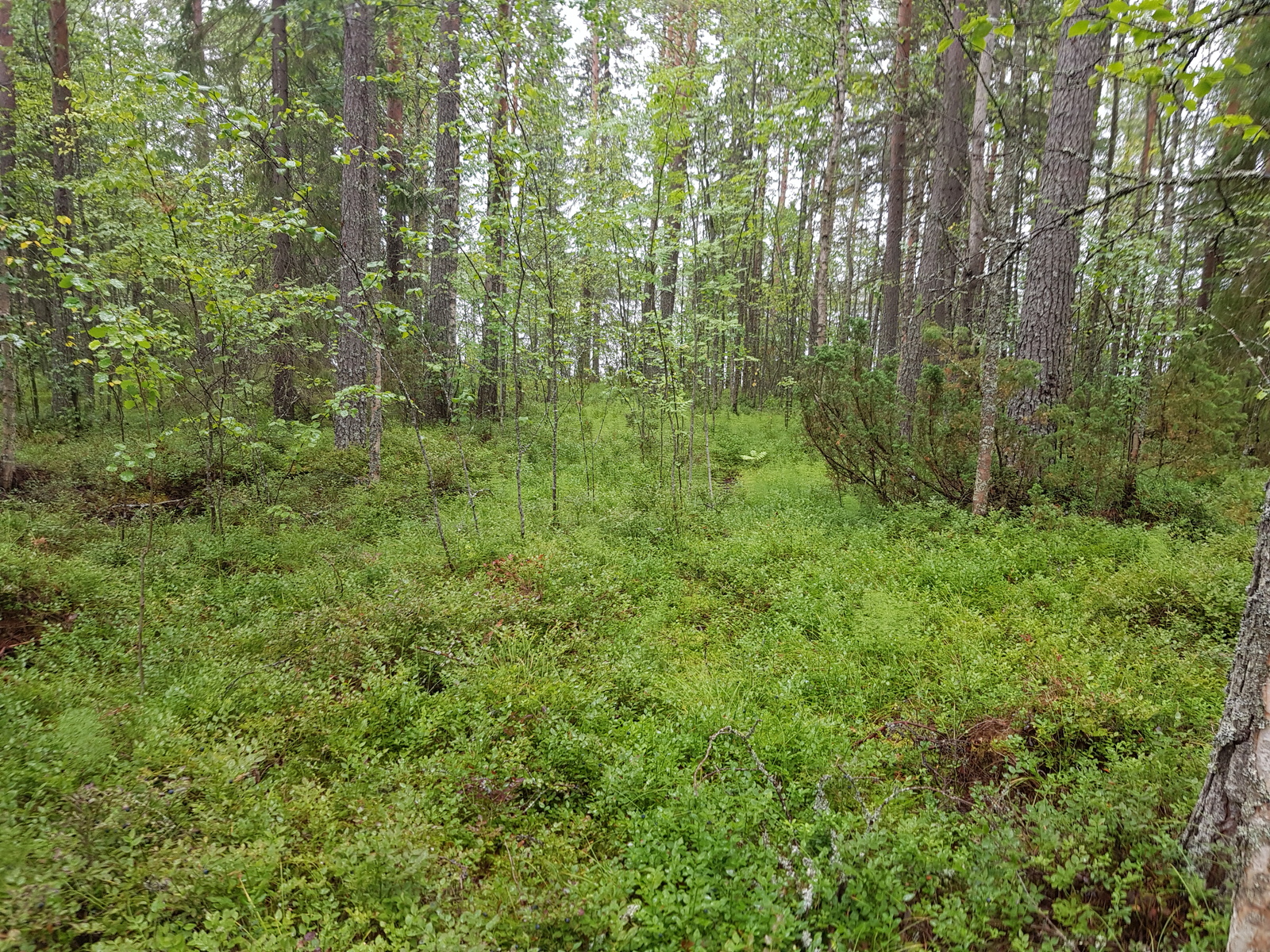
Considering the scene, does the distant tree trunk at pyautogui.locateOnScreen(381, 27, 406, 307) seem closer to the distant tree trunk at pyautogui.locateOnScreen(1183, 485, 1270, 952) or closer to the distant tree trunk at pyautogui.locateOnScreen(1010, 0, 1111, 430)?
the distant tree trunk at pyautogui.locateOnScreen(1010, 0, 1111, 430)

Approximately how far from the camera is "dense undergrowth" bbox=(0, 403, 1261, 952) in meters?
2.36

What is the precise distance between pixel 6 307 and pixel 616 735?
9.18 meters

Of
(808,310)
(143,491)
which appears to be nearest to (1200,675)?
(143,491)

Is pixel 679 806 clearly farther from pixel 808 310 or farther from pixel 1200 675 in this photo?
pixel 808 310

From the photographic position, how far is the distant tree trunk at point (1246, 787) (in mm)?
1881

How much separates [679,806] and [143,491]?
9.31m

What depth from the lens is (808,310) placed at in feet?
74.2

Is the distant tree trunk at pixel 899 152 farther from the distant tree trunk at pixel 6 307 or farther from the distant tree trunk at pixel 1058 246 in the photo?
the distant tree trunk at pixel 6 307

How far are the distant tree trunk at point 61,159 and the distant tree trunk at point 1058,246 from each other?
45.0 feet

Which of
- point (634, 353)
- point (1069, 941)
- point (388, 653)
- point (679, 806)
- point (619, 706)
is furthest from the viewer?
point (634, 353)

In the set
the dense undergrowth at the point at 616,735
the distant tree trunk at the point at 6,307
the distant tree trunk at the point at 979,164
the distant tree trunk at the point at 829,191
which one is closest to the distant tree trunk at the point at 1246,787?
the dense undergrowth at the point at 616,735

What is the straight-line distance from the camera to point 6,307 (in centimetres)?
699

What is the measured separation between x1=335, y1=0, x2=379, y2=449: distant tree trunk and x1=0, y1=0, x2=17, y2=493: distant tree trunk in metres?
3.80

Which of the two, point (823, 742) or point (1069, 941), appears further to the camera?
point (823, 742)
